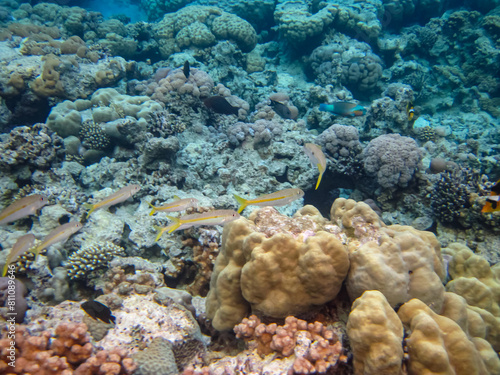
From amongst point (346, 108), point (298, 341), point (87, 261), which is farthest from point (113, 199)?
point (346, 108)

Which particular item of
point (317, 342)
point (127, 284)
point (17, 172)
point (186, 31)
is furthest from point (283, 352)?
point (186, 31)

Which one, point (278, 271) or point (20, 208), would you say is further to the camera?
point (20, 208)

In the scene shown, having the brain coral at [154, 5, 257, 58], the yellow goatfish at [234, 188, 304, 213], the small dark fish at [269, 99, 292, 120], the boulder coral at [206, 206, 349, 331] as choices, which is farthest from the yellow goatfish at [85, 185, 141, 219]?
the brain coral at [154, 5, 257, 58]

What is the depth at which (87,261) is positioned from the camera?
4.16 metres

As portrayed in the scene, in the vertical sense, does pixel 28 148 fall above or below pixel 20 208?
below

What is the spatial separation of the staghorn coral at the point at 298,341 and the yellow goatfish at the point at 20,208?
11.4 ft

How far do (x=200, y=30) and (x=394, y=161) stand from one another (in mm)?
10595

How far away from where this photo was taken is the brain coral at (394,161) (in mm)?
5867

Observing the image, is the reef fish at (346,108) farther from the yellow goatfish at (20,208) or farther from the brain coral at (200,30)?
the brain coral at (200,30)

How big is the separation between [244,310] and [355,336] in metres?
1.21

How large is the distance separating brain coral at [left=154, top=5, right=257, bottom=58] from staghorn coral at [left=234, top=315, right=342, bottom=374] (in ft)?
41.2

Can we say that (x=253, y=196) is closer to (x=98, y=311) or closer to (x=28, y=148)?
(x=98, y=311)

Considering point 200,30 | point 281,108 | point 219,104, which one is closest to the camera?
point 219,104

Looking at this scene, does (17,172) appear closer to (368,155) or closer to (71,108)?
(71,108)
